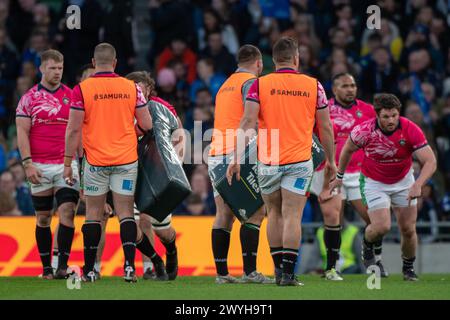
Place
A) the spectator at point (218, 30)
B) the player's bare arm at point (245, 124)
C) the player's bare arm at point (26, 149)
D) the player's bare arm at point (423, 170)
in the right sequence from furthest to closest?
the spectator at point (218, 30) < the player's bare arm at point (26, 149) < the player's bare arm at point (423, 170) < the player's bare arm at point (245, 124)

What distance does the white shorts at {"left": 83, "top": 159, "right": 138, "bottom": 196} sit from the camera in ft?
41.5

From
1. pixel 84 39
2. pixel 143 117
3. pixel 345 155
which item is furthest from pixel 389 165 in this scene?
pixel 84 39

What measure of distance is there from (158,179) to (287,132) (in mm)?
1677

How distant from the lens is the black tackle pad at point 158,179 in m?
12.9

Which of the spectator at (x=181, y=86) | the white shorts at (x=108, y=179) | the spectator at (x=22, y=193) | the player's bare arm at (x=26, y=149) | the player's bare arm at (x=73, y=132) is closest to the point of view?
the player's bare arm at (x=73, y=132)

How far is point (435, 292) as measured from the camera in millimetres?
11672

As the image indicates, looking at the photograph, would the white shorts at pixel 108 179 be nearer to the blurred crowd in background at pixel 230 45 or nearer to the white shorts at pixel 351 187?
the white shorts at pixel 351 187

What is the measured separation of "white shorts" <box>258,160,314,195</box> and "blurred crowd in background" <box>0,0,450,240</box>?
7.83 m

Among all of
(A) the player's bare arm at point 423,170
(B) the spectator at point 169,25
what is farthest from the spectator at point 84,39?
(A) the player's bare arm at point 423,170

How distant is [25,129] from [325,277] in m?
3.82

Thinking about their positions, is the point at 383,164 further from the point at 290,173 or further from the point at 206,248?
the point at 206,248

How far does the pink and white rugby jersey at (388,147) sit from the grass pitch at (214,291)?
1.30 m

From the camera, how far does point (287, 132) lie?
11.9 m

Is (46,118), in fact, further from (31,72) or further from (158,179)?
(31,72)
